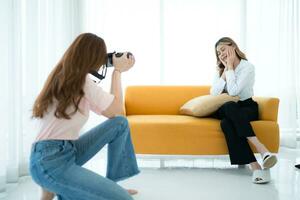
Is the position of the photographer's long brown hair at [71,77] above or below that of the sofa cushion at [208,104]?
above

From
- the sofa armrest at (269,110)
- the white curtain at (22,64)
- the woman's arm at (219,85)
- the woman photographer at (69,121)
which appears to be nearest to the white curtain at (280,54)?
the sofa armrest at (269,110)

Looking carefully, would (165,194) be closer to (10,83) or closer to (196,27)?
(10,83)

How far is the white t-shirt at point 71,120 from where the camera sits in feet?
4.75

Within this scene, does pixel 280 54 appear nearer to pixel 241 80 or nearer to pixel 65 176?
pixel 241 80

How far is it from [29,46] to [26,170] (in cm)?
101

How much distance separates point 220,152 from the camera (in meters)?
A: 2.69

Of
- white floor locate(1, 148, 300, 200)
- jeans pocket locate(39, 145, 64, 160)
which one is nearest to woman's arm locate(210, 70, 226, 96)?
white floor locate(1, 148, 300, 200)

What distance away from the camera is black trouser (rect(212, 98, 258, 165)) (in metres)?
2.54

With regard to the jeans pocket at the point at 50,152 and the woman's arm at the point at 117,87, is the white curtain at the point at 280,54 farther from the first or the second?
the jeans pocket at the point at 50,152

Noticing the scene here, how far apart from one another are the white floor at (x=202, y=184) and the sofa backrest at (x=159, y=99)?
54 centimetres

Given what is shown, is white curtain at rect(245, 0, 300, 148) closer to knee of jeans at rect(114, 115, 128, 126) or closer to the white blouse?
the white blouse

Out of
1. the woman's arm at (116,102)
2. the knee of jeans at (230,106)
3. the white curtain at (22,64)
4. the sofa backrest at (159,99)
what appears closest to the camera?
the woman's arm at (116,102)

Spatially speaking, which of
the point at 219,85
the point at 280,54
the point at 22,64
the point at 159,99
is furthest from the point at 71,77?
the point at 280,54

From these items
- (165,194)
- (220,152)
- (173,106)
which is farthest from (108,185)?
(173,106)
